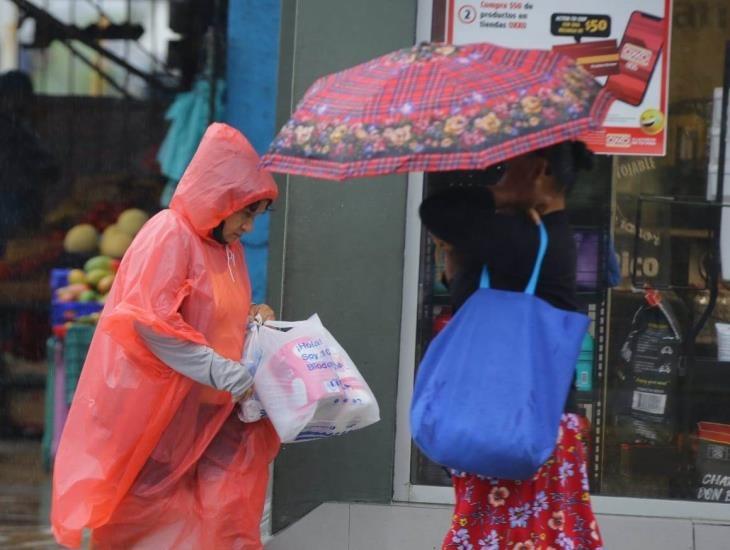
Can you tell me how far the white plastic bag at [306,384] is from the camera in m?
4.27

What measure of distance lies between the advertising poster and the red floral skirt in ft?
7.52

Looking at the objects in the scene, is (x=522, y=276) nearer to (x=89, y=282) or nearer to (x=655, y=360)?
(x=655, y=360)

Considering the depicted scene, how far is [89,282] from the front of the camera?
7188 millimetres

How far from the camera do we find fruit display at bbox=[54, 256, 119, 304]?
7121 mm

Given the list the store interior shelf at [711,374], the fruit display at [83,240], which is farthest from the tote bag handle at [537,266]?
the fruit display at [83,240]

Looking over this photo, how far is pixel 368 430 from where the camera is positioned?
5.64m

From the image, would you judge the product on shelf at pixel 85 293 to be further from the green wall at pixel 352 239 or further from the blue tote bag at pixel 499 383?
the blue tote bag at pixel 499 383

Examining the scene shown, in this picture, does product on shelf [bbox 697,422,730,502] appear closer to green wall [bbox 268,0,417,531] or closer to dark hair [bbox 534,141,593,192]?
green wall [bbox 268,0,417,531]

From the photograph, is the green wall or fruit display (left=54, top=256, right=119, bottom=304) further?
fruit display (left=54, top=256, right=119, bottom=304)

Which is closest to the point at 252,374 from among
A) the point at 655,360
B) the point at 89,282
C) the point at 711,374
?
the point at 655,360

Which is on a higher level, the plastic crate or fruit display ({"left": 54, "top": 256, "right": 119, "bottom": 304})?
fruit display ({"left": 54, "top": 256, "right": 119, "bottom": 304})

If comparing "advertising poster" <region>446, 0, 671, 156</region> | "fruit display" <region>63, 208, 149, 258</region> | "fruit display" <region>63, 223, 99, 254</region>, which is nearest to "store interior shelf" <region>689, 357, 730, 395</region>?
"advertising poster" <region>446, 0, 671, 156</region>

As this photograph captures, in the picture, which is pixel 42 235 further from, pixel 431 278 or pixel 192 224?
pixel 192 224

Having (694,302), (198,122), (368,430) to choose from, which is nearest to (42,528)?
(368,430)
